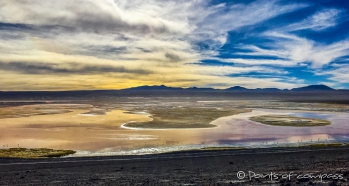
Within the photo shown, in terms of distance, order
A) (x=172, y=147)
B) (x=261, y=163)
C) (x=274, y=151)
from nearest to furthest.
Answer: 1. (x=261, y=163)
2. (x=274, y=151)
3. (x=172, y=147)

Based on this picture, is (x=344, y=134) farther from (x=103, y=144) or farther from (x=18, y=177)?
(x=18, y=177)

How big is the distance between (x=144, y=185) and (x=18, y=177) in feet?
27.3

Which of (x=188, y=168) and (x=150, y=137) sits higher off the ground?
(x=188, y=168)

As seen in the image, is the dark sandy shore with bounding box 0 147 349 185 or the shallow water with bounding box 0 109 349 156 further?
the shallow water with bounding box 0 109 349 156

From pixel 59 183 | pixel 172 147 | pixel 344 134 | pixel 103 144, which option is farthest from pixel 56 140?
pixel 344 134

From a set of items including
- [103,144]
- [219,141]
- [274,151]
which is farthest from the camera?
[219,141]

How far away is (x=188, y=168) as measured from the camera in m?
20.5

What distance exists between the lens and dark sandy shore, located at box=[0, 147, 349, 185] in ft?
54.5

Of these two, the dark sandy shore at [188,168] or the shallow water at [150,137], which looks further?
the shallow water at [150,137]

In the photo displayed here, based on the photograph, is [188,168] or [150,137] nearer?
[188,168]

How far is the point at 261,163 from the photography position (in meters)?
21.8

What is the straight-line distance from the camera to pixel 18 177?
59.6 ft

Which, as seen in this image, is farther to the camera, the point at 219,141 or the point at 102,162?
the point at 219,141

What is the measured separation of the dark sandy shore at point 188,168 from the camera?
1662cm
